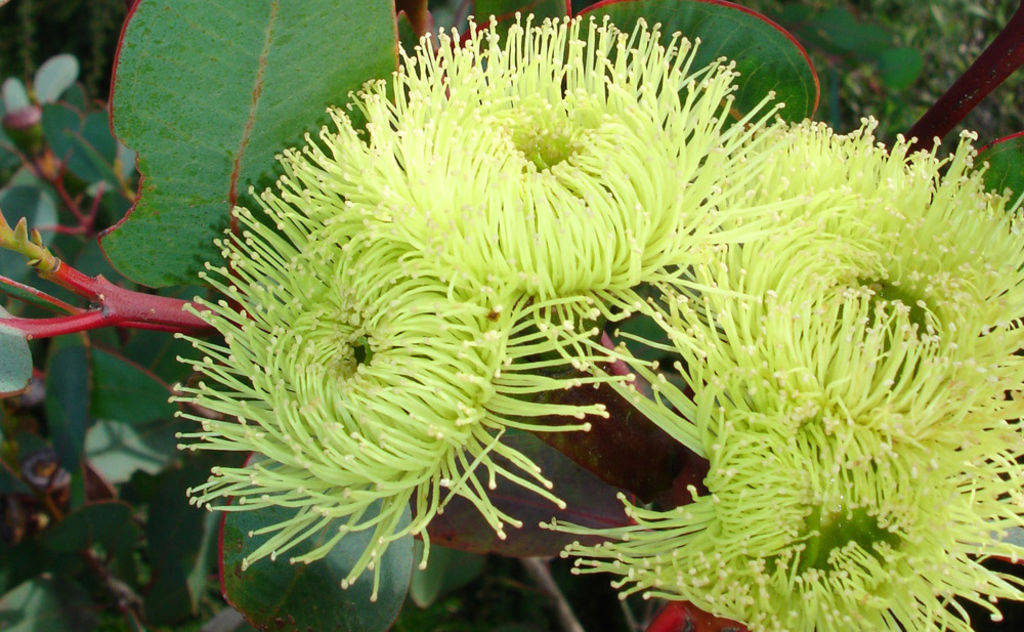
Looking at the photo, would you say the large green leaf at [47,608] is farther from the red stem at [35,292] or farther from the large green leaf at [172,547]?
the red stem at [35,292]

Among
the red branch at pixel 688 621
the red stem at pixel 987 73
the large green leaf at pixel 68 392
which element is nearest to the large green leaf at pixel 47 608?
the large green leaf at pixel 68 392

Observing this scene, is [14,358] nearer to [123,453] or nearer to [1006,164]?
[123,453]

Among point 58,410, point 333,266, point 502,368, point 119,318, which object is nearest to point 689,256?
point 502,368

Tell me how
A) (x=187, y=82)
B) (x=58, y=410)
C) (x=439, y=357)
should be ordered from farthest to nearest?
(x=58, y=410) → (x=187, y=82) → (x=439, y=357)

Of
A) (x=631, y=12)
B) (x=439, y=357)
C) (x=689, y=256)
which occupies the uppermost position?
(x=631, y=12)

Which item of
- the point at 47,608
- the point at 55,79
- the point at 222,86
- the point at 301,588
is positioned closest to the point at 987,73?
the point at 222,86

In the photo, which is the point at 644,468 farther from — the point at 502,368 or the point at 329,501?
the point at 329,501
